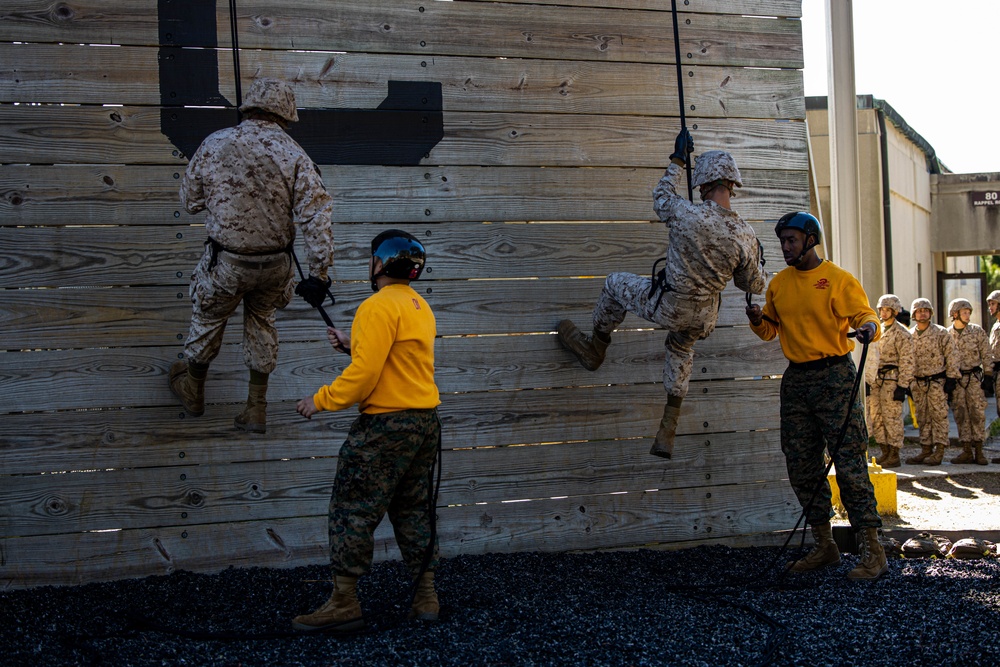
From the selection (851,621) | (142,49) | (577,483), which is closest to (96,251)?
(142,49)

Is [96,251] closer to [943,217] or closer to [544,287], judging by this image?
[544,287]

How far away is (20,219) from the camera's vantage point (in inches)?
223

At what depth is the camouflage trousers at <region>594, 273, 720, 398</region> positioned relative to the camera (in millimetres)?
5914

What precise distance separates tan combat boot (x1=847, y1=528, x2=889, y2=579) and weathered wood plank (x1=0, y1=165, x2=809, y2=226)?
7.27 feet

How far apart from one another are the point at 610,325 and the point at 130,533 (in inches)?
121

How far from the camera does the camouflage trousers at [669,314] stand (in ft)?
19.4

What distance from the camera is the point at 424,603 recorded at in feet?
16.3

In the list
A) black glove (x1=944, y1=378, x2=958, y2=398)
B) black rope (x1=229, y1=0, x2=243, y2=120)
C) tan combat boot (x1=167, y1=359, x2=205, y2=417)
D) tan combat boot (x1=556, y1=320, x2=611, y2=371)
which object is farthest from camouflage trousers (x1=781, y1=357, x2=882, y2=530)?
black glove (x1=944, y1=378, x2=958, y2=398)

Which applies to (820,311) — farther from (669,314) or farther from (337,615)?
(337,615)

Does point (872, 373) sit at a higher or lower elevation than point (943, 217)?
lower

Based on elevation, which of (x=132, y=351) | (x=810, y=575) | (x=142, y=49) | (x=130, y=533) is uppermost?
(x=142, y=49)

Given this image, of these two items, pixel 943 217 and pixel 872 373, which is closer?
pixel 872 373

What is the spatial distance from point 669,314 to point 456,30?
7.39 feet

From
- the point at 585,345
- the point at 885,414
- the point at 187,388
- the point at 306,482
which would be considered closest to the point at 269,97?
the point at 187,388
